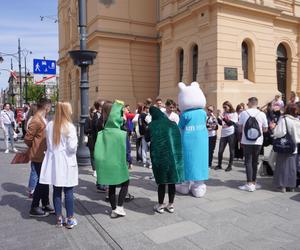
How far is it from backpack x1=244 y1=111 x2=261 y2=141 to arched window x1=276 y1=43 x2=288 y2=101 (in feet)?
44.4

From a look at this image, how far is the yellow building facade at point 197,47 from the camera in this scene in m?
15.9

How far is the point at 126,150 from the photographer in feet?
17.4

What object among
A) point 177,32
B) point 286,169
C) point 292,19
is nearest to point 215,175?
point 286,169

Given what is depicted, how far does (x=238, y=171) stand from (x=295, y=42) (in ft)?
44.6

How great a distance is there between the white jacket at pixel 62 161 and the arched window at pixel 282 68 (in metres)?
16.8

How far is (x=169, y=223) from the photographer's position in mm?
5020

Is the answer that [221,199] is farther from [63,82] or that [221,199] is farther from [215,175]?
[63,82]

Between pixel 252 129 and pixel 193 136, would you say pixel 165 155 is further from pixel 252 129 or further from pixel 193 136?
pixel 252 129

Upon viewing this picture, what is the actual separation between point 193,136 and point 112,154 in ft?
6.02

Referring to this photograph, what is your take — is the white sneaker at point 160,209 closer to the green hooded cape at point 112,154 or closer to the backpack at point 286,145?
the green hooded cape at point 112,154

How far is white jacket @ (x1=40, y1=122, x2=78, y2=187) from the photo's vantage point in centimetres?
477

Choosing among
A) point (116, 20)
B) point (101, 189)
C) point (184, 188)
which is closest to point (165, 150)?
point (184, 188)

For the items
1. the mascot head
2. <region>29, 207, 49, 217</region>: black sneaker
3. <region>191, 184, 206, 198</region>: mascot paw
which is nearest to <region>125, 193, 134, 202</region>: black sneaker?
<region>191, 184, 206, 198</region>: mascot paw

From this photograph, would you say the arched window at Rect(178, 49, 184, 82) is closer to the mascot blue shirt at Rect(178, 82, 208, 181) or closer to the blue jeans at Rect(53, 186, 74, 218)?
the mascot blue shirt at Rect(178, 82, 208, 181)
